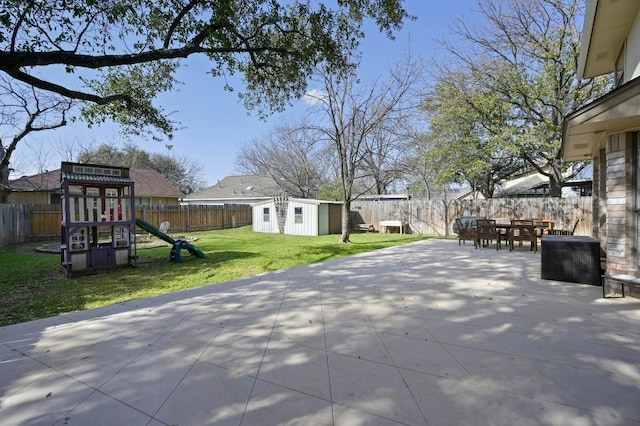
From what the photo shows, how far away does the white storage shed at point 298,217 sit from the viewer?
16.7 meters

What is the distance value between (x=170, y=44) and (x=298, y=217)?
38.0 ft

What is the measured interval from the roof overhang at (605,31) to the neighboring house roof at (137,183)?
67.8 ft

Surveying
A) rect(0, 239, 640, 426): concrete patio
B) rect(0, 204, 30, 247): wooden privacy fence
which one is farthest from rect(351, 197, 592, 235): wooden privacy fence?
rect(0, 204, 30, 247): wooden privacy fence

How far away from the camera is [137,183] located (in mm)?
22547

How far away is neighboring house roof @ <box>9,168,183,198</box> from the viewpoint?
19.5 meters

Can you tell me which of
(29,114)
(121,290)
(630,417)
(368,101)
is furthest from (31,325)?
(29,114)

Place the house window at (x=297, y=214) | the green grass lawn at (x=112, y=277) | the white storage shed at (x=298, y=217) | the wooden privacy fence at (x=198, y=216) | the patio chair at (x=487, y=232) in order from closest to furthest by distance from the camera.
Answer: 1. the green grass lawn at (x=112, y=277)
2. the patio chair at (x=487, y=232)
3. the white storage shed at (x=298, y=217)
4. the house window at (x=297, y=214)
5. the wooden privacy fence at (x=198, y=216)

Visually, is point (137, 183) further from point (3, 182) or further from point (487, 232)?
point (487, 232)

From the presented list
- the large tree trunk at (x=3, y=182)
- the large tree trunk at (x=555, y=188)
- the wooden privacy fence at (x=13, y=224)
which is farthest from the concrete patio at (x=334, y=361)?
the large tree trunk at (x=3, y=182)

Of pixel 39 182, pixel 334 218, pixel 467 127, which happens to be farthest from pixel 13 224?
pixel 467 127

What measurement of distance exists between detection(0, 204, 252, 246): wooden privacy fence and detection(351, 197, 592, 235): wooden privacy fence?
8866 mm

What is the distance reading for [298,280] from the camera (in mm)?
5676

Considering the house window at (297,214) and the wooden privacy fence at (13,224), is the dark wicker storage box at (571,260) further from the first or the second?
the wooden privacy fence at (13,224)

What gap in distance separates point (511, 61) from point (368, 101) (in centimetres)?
716
